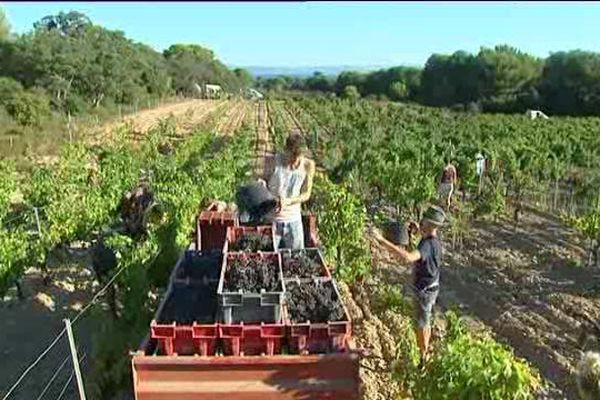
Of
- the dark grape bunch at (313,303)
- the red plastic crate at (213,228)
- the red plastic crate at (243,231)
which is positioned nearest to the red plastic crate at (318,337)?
the dark grape bunch at (313,303)

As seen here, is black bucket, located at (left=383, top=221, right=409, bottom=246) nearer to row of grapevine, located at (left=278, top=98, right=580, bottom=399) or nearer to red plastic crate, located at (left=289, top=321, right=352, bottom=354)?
row of grapevine, located at (left=278, top=98, right=580, bottom=399)

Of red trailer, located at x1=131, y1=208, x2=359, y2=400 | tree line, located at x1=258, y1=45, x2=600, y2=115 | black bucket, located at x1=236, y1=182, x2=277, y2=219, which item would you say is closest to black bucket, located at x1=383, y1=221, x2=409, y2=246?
black bucket, located at x1=236, y1=182, x2=277, y2=219

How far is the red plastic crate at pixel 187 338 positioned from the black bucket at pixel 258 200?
2.69 m

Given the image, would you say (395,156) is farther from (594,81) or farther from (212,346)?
(594,81)

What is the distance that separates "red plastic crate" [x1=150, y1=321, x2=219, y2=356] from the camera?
439cm

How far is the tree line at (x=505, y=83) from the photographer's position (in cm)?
5753

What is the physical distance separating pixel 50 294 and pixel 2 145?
19.1 metres

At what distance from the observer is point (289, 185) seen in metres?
6.73

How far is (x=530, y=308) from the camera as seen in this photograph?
10.2 metres

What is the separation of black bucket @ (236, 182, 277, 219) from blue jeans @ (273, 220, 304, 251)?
191 millimetres

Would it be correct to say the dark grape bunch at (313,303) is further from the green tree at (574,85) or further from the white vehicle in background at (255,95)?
the white vehicle in background at (255,95)

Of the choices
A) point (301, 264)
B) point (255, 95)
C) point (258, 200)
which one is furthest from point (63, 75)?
point (255, 95)

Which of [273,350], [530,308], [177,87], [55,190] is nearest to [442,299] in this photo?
[530,308]

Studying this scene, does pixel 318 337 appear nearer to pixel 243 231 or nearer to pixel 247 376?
pixel 247 376
